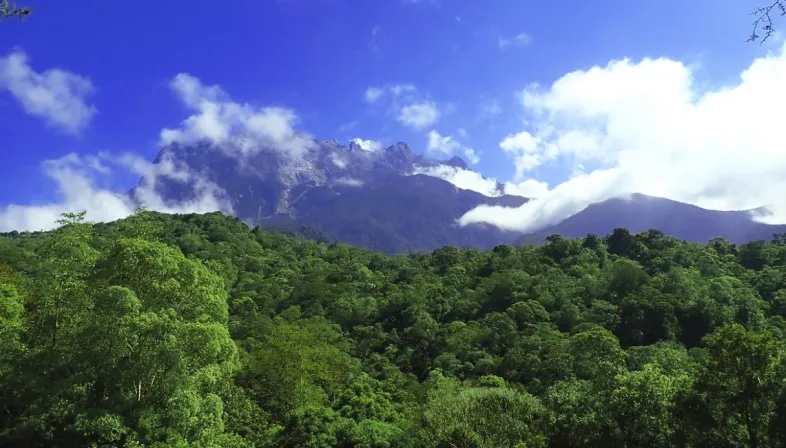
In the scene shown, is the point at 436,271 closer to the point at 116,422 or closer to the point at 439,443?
the point at 439,443

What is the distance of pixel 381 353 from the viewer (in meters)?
54.7

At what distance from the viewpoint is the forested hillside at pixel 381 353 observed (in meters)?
17.0

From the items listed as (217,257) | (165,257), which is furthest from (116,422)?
(217,257)

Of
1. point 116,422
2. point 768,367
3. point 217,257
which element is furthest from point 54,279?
point 217,257

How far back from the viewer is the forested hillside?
17.0 meters

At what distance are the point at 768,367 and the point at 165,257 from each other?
20.5 m

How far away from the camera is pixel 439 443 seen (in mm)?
25344

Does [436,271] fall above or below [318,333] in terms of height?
above

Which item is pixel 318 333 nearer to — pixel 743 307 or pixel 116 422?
pixel 116 422

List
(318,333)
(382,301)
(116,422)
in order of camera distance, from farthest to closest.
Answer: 1. (382,301)
2. (318,333)
3. (116,422)

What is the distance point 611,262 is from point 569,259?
5.90 m

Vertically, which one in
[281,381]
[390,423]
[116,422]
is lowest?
[390,423]

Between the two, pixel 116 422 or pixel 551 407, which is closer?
pixel 116 422

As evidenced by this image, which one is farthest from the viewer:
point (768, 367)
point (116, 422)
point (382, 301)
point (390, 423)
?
point (382, 301)
